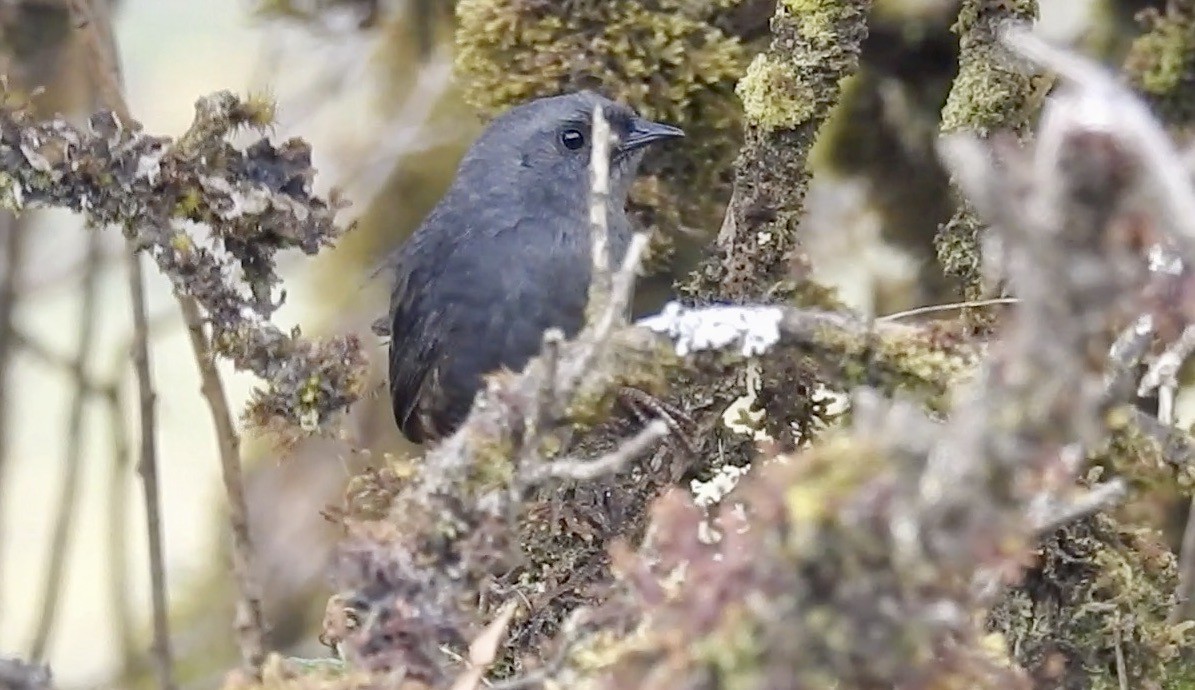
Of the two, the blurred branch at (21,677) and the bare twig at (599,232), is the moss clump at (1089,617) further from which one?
the blurred branch at (21,677)

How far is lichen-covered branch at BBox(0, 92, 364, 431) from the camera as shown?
172cm

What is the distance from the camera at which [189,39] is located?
4.33 metres

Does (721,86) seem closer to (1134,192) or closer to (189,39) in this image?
(1134,192)

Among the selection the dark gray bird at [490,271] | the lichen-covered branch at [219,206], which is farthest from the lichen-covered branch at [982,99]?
the lichen-covered branch at [219,206]

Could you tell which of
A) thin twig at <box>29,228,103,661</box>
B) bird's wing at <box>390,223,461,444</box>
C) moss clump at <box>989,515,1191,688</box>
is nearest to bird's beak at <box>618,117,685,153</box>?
bird's wing at <box>390,223,461,444</box>

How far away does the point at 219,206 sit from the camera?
173 centimetres

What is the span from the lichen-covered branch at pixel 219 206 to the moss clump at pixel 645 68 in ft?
2.38

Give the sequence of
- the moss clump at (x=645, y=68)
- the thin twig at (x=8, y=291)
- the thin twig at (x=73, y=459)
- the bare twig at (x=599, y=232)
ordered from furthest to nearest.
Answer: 1. the thin twig at (x=8, y=291)
2. the thin twig at (x=73, y=459)
3. the moss clump at (x=645, y=68)
4. the bare twig at (x=599, y=232)

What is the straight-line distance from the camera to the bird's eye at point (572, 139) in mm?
2695

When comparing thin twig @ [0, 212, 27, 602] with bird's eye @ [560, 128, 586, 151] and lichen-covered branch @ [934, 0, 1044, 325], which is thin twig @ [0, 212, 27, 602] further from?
lichen-covered branch @ [934, 0, 1044, 325]

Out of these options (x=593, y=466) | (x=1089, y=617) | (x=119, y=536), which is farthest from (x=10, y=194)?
(x=119, y=536)

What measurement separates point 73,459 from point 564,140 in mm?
1224

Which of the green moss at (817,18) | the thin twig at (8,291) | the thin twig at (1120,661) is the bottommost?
the thin twig at (1120,661)

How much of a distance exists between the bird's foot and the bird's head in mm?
491
